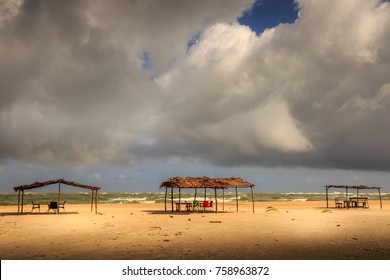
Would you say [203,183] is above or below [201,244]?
above

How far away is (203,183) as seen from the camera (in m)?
27.5

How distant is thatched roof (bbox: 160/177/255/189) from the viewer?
87.1 ft

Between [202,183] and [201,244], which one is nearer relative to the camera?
[201,244]

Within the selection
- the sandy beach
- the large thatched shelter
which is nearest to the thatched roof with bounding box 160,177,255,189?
the large thatched shelter

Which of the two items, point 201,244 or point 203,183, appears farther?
point 203,183

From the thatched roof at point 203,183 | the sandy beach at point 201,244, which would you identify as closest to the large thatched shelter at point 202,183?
the thatched roof at point 203,183

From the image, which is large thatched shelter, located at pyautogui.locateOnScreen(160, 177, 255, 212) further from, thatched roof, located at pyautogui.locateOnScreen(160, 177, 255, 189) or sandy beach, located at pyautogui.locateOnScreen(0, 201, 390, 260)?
sandy beach, located at pyautogui.locateOnScreen(0, 201, 390, 260)

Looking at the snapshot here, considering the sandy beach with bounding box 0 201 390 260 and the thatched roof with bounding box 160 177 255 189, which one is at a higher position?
the thatched roof with bounding box 160 177 255 189

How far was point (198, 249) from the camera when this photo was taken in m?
10.3

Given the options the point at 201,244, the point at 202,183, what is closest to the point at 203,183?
the point at 202,183

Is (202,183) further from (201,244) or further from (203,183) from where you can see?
(201,244)
